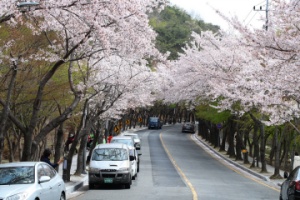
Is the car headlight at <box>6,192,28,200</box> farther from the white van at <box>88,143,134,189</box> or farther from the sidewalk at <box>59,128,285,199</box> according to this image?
the white van at <box>88,143,134,189</box>

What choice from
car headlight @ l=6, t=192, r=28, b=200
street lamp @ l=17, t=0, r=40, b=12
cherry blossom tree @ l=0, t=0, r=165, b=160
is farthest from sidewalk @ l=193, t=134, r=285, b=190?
car headlight @ l=6, t=192, r=28, b=200

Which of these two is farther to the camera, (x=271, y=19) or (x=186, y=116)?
(x=186, y=116)

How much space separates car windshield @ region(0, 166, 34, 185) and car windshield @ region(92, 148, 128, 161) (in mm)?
9476

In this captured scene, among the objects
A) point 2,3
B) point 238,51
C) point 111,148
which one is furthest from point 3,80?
point 238,51

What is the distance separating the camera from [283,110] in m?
27.2

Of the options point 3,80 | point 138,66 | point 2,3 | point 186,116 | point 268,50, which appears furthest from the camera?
point 186,116

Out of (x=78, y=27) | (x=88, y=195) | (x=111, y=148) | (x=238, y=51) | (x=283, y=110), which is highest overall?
(x=238, y=51)

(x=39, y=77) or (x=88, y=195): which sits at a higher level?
(x=39, y=77)

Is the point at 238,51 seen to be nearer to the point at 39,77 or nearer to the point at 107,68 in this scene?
the point at 107,68

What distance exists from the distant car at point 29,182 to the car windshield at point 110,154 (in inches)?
332

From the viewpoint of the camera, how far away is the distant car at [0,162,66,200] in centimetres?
1091

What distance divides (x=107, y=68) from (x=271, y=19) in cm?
1505

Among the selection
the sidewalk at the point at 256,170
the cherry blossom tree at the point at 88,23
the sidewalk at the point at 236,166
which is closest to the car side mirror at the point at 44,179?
the cherry blossom tree at the point at 88,23

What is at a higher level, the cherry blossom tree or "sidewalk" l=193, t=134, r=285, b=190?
the cherry blossom tree
